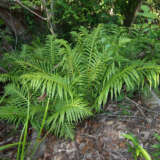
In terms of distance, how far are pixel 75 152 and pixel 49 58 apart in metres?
1.40

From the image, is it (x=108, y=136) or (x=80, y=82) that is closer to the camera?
(x=108, y=136)

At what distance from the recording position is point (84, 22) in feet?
11.4

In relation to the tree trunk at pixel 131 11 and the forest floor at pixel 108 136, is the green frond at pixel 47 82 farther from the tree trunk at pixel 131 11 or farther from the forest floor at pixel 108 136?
the tree trunk at pixel 131 11

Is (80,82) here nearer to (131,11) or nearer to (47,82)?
(47,82)

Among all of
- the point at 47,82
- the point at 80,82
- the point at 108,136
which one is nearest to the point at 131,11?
the point at 80,82

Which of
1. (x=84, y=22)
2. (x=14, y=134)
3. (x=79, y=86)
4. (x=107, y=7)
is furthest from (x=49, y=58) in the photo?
(x=107, y=7)

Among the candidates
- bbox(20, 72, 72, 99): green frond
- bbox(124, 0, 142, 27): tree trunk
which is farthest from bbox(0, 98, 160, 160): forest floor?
bbox(124, 0, 142, 27): tree trunk

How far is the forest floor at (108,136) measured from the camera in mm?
1530

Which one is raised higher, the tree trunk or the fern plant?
the tree trunk

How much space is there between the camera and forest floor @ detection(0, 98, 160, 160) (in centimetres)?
153

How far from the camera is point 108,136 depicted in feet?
5.46

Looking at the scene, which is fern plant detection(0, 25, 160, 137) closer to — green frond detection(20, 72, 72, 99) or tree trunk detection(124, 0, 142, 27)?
green frond detection(20, 72, 72, 99)

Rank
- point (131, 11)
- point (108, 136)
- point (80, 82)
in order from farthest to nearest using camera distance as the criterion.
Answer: point (131, 11)
point (80, 82)
point (108, 136)

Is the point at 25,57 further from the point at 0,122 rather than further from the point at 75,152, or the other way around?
the point at 75,152
